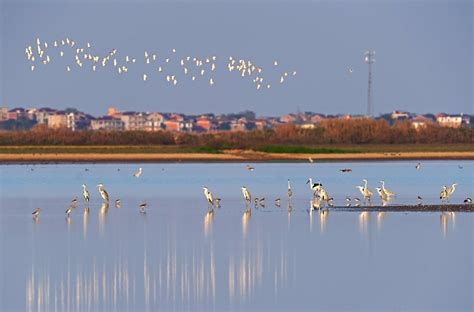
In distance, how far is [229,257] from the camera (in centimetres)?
1691

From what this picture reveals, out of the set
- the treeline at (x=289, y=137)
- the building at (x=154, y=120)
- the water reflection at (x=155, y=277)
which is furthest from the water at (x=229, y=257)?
the building at (x=154, y=120)

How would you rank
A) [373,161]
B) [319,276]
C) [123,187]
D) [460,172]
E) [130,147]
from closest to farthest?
[319,276] < [123,187] < [460,172] < [373,161] < [130,147]

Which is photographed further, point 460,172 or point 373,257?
point 460,172

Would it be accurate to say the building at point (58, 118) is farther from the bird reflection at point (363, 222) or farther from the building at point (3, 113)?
the bird reflection at point (363, 222)

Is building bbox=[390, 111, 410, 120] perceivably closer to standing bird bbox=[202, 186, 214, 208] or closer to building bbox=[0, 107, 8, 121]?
building bbox=[0, 107, 8, 121]

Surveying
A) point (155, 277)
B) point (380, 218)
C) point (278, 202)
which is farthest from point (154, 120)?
point (155, 277)

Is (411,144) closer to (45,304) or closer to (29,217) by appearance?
(29,217)

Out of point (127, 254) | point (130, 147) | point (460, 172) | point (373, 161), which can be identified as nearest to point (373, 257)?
point (127, 254)

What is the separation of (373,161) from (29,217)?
35.5 m

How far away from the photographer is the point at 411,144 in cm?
6956

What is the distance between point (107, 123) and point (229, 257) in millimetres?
128511

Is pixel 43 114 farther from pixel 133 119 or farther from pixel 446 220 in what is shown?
pixel 446 220

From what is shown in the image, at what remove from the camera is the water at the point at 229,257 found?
13.6 m

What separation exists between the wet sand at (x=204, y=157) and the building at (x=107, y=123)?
80.4 meters
